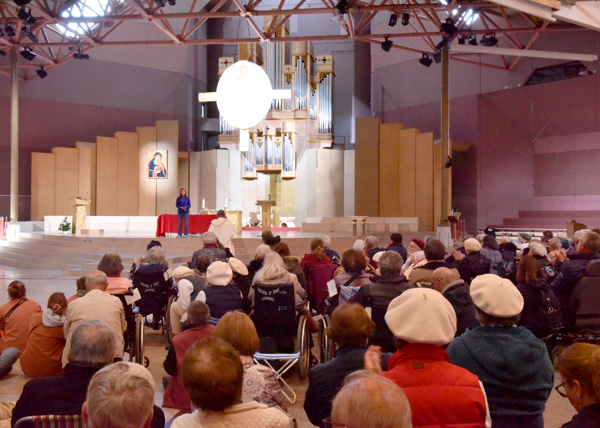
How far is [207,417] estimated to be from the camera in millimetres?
1701

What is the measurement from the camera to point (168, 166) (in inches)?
708

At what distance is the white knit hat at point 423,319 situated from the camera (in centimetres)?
204

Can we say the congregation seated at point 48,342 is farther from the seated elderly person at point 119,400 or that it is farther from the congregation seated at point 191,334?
the seated elderly person at point 119,400

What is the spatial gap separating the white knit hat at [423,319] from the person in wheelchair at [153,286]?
12.1 feet

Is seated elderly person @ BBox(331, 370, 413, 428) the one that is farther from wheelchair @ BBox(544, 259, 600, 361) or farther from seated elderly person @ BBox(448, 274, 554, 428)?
wheelchair @ BBox(544, 259, 600, 361)

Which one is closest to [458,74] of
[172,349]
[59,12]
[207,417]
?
[59,12]

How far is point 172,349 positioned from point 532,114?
1514 centimetres

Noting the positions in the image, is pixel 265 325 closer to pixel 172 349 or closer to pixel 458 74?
pixel 172 349

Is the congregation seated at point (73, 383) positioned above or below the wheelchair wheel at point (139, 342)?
above

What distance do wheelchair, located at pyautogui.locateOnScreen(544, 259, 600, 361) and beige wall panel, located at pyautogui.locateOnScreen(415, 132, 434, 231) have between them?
11.7m

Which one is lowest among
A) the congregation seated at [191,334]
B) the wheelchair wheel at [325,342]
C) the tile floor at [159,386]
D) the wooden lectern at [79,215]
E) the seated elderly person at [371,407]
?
the tile floor at [159,386]

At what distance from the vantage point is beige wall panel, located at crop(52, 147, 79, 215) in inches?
664

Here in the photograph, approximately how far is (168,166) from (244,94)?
7816mm

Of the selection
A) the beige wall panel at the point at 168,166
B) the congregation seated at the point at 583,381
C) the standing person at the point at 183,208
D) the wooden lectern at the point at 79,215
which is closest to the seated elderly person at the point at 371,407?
the congregation seated at the point at 583,381
